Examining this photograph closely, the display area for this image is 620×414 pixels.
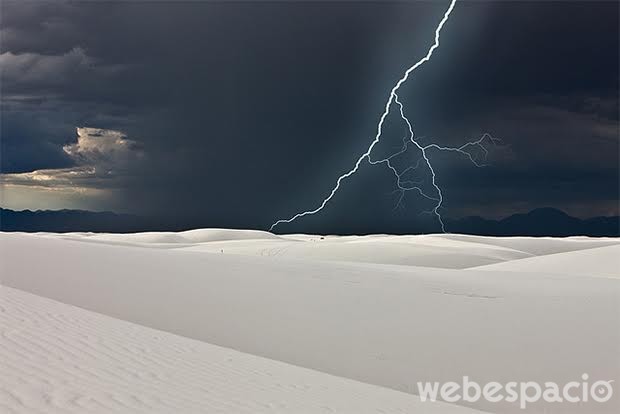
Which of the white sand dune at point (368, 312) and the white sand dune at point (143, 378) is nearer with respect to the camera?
the white sand dune at point (143, 378)

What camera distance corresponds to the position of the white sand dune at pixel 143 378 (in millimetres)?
5117

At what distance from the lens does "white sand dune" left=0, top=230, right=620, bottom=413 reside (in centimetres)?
877

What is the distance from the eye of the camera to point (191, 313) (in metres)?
11.5

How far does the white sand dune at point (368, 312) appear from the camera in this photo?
8773 mm

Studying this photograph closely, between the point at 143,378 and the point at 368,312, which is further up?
the point at 368,312

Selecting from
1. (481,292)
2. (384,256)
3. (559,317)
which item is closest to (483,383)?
(559,317)

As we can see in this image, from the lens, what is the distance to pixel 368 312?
11.9 meters

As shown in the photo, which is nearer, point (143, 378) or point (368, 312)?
point (143, 378)

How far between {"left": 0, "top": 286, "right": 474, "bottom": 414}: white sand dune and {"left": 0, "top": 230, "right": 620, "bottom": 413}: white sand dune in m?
1.50

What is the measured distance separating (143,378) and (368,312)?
21.6ft

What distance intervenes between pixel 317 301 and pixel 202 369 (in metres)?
6.32

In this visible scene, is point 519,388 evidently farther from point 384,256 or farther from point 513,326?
point 384,256

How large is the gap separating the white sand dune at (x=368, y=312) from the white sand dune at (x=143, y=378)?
1.50 meters

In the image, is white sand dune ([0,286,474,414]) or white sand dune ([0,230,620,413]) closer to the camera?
white sand dune ([0,286,474,414])
